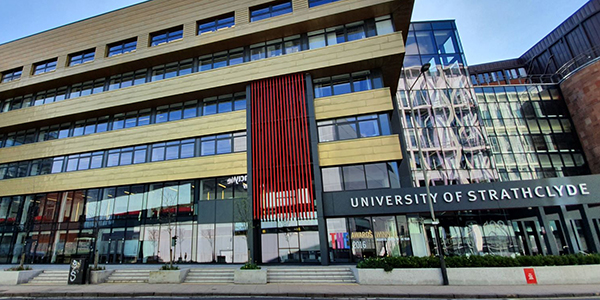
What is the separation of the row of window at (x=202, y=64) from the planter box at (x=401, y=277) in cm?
1448

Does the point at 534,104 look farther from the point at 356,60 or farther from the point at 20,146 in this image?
the point at 20,146

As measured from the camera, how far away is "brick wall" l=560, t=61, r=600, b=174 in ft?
117

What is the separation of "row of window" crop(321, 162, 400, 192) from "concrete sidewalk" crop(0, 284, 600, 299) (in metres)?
7.76

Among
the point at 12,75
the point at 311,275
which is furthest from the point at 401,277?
the point at 12,75

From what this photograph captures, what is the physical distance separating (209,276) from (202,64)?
19.2 meters

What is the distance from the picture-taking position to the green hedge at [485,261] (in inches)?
562

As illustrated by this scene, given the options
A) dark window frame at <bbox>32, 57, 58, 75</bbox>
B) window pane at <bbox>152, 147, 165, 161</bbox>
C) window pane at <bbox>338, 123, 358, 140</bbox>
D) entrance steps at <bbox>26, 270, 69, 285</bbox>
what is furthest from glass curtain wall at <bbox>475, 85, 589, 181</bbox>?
dark window frame at <bbox>32, 57, 58, 75</bbox>

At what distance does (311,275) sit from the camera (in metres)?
17.1

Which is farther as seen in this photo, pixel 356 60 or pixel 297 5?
pixel 297 5

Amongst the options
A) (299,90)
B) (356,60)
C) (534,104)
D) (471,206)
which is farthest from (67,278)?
(534,104)

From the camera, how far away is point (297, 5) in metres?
24.6

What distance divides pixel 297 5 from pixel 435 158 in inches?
957

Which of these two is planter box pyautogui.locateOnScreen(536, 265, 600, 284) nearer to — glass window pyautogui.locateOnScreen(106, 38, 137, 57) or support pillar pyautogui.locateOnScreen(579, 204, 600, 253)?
support pillar pyautogui.locateOnScreen(579, 204, 600, 253)

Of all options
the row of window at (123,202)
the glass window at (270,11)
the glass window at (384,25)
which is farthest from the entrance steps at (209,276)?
the glass window at (384,25)
